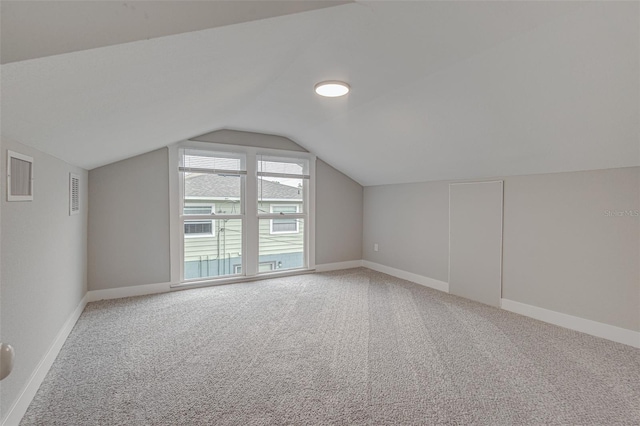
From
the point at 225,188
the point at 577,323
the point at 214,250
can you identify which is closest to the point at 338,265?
the point at 214,250

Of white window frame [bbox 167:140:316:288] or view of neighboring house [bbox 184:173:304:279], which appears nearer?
white window frame [bbox 167:140:316:288]

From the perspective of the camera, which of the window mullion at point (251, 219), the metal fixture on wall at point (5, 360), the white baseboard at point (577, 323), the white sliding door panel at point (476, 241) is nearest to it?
the metal fixture on wall at point (5, 360)

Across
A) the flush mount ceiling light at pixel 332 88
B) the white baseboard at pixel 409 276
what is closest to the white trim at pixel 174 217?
the flush mount ceiling light at pixel 332 88

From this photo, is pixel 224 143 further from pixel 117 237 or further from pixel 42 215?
pixel 42 215

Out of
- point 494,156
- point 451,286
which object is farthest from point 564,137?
point 451,286

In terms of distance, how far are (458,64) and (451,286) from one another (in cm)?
288

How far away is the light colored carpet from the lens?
180cm

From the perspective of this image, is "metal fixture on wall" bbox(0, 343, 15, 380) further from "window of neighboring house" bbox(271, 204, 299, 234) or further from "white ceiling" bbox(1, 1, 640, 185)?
"window of neighboring house" bbox(271, 204, 299, 234)

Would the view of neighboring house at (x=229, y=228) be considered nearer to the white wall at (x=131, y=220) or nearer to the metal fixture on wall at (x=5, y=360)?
the white wall at (x=131, y=220)

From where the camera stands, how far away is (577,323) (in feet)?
9.62

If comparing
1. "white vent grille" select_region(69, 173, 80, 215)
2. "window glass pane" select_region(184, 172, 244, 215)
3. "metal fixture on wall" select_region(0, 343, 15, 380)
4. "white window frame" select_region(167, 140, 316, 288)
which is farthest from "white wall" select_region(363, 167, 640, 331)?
"white vent grille" select_region(69, 173, 80, 215)

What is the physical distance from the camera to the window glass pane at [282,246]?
493 centimetres

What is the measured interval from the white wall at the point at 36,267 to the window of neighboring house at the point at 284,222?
8.61 feet

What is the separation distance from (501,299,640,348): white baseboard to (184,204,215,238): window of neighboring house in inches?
154
